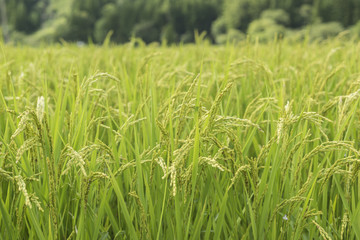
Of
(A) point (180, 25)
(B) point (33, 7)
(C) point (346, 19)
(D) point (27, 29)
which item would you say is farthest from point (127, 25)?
(C) point (346, 19)

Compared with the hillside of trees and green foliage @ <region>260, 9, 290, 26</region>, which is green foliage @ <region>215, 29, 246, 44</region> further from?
green foliage @ <region>260, 9, 290, 26</region>

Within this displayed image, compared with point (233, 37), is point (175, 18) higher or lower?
lower

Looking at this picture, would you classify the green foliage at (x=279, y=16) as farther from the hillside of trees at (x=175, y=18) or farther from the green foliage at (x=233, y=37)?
the green foliage at (x=233, y=37)

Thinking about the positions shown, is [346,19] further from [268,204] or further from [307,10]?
[268,204]

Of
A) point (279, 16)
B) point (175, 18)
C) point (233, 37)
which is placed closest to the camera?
point (233, 37)

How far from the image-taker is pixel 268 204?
1.12m

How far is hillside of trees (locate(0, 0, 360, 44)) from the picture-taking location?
36469 mm

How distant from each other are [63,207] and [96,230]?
216 millimetres

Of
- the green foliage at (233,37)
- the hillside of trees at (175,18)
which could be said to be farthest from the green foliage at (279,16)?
the green foliage at (233,37)

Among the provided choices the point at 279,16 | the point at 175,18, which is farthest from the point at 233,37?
the point at 175,18

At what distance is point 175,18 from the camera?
168ft

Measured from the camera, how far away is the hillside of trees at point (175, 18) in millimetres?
36469

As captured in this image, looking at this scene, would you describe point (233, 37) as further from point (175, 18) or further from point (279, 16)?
point (175, 18)

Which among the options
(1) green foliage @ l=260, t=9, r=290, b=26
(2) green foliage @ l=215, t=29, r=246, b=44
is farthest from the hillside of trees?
(2) green foliage @ l=215, t=29, r=246, b=44
